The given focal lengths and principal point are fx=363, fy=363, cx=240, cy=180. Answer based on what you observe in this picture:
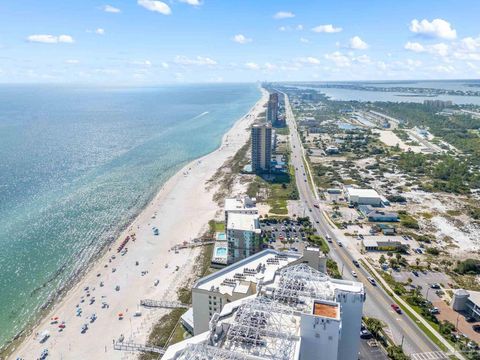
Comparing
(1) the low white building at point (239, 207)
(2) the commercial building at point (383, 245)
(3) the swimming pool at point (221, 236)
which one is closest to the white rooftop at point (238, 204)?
(1) the low white building at point (239, 207)

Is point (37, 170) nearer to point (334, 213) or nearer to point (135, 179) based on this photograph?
point (135, 179)

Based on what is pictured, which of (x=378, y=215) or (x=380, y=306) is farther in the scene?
(x=378, y=215)

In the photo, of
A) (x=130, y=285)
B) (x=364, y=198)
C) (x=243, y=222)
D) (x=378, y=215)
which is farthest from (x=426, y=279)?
(x=130, y=285)

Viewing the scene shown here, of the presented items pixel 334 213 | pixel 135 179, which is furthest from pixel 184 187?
pixel 334 213

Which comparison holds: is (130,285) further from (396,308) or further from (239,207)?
(396,308)

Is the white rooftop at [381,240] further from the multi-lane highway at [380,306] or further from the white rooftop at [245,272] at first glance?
the white rooftop at [245,272]

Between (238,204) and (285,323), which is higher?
(285,323)
